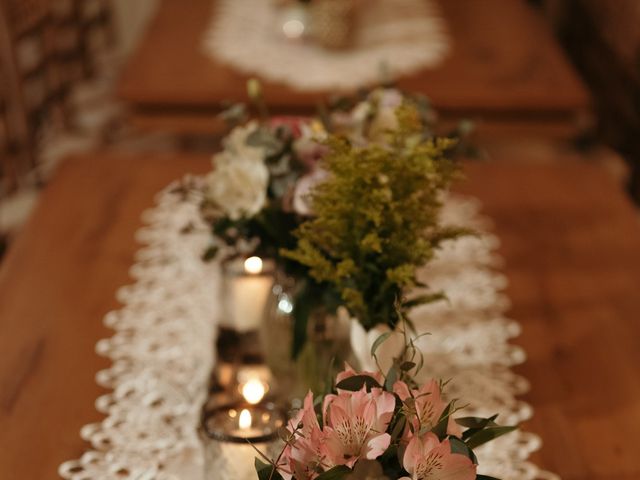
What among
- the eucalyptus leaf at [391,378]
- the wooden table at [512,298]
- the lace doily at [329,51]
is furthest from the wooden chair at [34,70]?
the eucalyptus leaf at [391,378]

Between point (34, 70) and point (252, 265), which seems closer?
point (252, 265)

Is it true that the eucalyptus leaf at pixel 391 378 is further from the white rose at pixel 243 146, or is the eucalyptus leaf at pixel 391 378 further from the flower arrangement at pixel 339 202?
the white rose at pixel 243 146

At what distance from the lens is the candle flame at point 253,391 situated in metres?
1.01

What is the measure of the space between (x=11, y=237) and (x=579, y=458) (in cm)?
166

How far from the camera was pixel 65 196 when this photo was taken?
64.5 inches

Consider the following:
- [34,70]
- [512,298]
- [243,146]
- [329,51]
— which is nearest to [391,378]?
[243,146]

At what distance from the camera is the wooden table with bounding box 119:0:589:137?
214cm

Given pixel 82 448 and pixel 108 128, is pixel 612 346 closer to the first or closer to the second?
pixel 82 448

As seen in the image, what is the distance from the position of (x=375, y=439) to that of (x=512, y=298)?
0.74 meters

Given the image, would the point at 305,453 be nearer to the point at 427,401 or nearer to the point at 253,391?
the point at 427,401

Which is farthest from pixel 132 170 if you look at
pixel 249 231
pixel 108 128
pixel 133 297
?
pixel 108 128

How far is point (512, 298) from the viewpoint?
138 cm

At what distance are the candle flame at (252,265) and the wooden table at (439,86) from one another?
974 millimetres

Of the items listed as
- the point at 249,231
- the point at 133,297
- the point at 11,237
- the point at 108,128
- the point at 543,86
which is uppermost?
the point at 249,231
